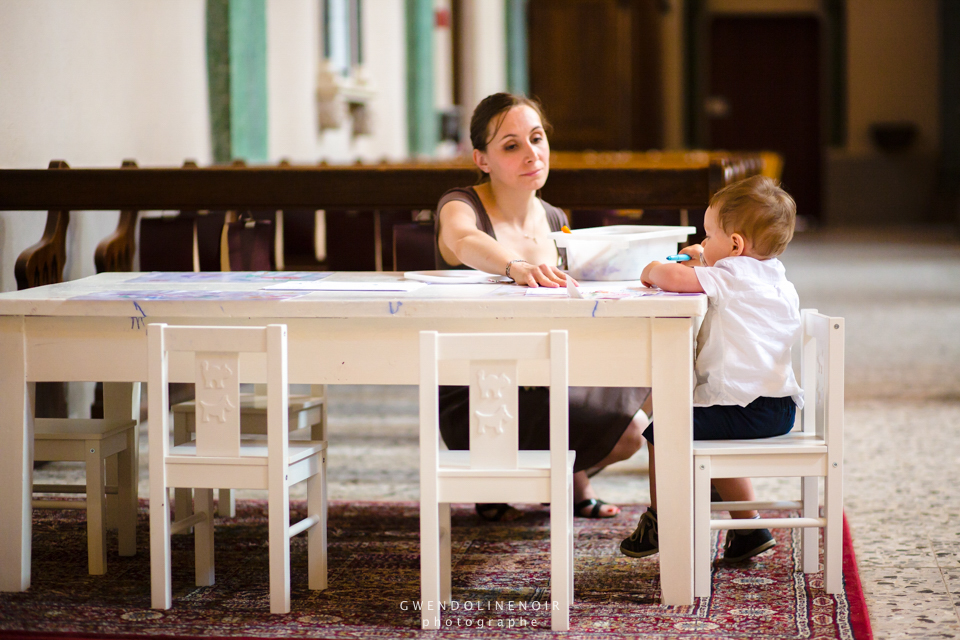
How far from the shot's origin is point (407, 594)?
91.7 inches

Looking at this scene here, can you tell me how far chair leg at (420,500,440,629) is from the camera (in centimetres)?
205

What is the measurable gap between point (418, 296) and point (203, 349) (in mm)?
423

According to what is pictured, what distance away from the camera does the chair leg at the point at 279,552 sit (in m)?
2.10

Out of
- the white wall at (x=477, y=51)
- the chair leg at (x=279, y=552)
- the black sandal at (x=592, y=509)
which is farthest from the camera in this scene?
the white wall at (x=477, y=51)

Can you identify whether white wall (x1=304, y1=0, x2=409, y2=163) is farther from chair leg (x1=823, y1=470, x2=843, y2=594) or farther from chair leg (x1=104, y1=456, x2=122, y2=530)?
chair leg (x1=823, y1=470, x2=843, y2=594)

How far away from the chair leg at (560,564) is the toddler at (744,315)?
0.30 metres

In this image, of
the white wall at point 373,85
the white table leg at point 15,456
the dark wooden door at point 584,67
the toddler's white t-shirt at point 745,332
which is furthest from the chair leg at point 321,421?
the dark wooden door at point 584,67

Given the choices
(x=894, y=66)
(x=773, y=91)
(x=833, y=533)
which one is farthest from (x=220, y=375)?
(x=894, y=66)

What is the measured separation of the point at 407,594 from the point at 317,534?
0.74 ft

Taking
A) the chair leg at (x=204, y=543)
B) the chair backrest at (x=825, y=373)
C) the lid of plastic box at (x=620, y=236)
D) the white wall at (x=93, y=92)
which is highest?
the white wall at (x=93, y=92)

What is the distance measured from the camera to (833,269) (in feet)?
32.8

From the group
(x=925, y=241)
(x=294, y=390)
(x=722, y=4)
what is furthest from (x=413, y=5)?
(x=722, y=4)

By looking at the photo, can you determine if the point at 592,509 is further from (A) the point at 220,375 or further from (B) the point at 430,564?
(A) the point at 220,375

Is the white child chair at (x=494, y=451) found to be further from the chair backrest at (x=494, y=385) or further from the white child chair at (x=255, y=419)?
the white child chair at (x=255, y=419)
